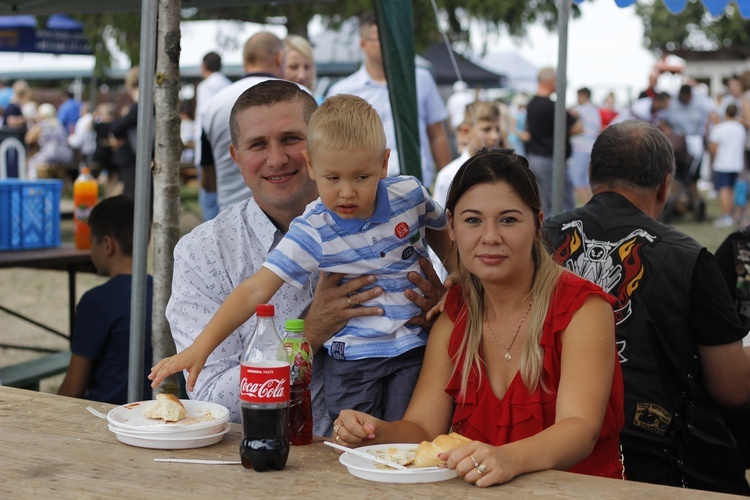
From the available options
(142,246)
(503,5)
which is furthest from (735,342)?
(503,5)

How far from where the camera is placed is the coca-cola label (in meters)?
2.11

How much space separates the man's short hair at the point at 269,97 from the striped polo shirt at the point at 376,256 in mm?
Result: 489

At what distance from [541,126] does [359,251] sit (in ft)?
27.7

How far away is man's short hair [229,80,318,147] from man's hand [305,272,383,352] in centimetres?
65

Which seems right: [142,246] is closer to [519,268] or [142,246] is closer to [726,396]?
[519,268]

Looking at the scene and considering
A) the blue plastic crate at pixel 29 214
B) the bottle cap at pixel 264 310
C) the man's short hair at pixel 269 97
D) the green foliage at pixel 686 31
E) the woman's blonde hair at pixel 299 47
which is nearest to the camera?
the bottle cap at pixel 264 310

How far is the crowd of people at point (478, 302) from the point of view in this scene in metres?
2.43

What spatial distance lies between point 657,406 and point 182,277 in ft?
5.31

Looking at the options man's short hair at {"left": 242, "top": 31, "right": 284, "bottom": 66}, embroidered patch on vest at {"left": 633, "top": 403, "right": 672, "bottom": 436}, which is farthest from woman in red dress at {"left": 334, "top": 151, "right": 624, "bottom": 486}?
man's short hair at {"left": 242, "top": 31, "right": 284, "bottom": 66}

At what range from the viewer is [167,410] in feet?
7.80

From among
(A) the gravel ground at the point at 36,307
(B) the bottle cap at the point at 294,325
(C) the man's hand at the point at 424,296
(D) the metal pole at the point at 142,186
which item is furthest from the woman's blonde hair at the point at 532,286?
(A) the gravel ground at the point at 36,307

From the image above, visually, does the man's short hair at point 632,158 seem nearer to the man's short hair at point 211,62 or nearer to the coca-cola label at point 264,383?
the coca-cola label at point 264,383

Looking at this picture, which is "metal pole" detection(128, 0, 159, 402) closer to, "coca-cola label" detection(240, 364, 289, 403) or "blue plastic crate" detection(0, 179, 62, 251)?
"coca-cola label" detection(240, 364, 289, 403)

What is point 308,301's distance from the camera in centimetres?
297
